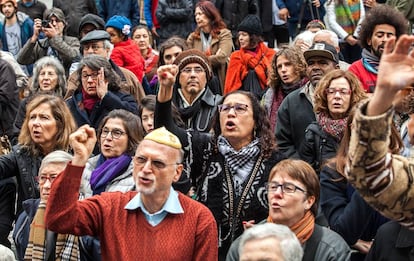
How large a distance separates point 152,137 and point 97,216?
52cm

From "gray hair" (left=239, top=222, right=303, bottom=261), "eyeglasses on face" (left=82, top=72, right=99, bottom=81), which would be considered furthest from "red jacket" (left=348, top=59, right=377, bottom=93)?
"gray hair" (left=239, top=222, right=303, bottom=261)

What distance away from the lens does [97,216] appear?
4.98 meters

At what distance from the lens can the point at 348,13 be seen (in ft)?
40.4

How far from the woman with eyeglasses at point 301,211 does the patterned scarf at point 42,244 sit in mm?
1106

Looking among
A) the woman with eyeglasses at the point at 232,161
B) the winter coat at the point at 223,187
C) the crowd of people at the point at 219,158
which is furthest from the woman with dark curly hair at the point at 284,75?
the winter coat at the point at 223,187

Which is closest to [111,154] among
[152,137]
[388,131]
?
[152,137]

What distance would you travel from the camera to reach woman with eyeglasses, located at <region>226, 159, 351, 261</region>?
4992mm

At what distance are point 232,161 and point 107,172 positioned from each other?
2.73ft

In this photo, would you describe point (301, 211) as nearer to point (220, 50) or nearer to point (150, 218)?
point (150, 218)

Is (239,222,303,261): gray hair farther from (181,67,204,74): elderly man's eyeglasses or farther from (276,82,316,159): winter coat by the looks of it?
(181,67,204,74): elderly man's eyeglasses

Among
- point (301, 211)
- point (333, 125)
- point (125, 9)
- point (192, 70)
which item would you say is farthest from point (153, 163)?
point (125, 9)

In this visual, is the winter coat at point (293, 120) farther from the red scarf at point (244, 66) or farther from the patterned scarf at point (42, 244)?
the red scarf at point (244, 66)

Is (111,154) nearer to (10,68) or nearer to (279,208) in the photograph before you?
(279,208)

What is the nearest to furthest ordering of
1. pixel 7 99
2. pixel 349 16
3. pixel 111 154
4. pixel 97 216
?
pixel 97 216
pixel 111 154
pixel 7 99
pixel 349 16
